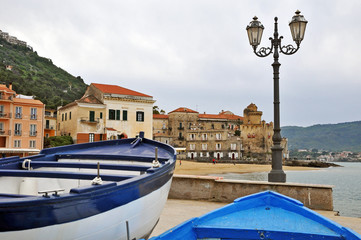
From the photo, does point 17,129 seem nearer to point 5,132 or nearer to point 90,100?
point 5,132

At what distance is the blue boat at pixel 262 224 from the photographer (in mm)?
3115

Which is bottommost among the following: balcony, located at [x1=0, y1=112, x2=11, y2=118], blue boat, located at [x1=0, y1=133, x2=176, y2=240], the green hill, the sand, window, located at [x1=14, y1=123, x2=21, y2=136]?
the sand

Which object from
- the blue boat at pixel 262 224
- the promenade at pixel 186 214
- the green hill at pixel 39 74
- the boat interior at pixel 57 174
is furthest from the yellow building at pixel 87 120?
the blue boat at pixel 262 224

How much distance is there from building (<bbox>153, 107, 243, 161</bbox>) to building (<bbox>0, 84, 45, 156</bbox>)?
127 feet

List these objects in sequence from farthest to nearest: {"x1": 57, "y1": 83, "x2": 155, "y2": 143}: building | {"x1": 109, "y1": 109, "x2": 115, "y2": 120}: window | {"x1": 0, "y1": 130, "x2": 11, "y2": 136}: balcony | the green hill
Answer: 1. the green hill
2. {"x1": 109, "y1": 109, "x2": 115, "y2": 120}: window
3. {"x1": 57, "y1": 83, "x2": 155, "y2": 143}: building
4. {"x1": 0, "y1": 130, "x2": 11, "y2": 136}: balcony

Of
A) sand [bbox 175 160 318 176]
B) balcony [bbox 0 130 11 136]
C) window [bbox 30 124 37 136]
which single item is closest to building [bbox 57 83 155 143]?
window [bbox 30 124 37 136]

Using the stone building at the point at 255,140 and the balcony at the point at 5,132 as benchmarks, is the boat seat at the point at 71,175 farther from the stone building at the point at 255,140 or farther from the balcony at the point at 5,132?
the stone building at the point at 255,140

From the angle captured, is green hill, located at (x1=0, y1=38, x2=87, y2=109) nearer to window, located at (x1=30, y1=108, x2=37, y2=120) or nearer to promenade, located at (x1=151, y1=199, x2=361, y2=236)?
window, located at (x1=30, y1=108, x2=37, y2=120)

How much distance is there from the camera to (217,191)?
8703mm

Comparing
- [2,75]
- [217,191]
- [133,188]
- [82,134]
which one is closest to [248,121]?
[82,134]

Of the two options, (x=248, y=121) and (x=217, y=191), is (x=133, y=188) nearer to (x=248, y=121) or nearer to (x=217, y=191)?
(x=217, y=191)

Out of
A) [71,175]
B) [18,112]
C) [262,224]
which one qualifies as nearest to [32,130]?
[18,112]

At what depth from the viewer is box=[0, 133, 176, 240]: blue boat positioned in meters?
2.60

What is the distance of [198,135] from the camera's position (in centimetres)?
7806
